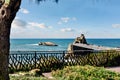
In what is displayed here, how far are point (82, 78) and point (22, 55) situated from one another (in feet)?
24.2

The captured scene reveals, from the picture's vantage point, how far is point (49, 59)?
21.0m

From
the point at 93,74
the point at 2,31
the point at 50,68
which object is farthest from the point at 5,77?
the point at 50,68

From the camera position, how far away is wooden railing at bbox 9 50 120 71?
19864 millimetres

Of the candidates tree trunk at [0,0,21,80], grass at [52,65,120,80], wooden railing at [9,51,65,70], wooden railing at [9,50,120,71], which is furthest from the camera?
wooden railing at [9,50,120,71]

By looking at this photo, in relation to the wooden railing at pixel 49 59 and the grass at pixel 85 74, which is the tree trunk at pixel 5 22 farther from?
the wooden railing at pixel 49 59

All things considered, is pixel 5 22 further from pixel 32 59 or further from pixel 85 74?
pixel 32 59

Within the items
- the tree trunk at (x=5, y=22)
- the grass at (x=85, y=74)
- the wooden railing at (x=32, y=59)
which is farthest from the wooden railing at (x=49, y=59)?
the tree trunk at (x=5, y=22)

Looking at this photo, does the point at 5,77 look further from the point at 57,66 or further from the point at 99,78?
the point at 57,66

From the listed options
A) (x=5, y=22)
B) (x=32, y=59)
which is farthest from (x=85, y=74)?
(x=5, y=22)

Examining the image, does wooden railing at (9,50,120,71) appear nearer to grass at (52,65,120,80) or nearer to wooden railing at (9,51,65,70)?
wooden railing at (9,51,65,70)

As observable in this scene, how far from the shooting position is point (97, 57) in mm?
23344

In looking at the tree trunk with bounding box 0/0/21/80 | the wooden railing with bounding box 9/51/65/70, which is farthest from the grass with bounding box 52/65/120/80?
the tree trunk with bounding box 0/0/21/80

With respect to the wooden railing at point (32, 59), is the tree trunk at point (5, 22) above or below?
above

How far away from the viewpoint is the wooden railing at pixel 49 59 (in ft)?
65.2
